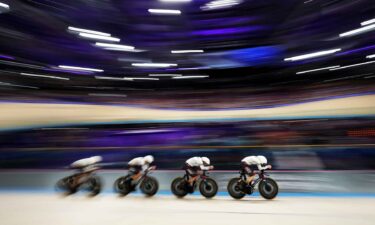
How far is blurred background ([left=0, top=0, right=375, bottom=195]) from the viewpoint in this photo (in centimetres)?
625

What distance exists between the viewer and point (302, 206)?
4.55 m

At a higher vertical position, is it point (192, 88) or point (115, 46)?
point (115, 46)

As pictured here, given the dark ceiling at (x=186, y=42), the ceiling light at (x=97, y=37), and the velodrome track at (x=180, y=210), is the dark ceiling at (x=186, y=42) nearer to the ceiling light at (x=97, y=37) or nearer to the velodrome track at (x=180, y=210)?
the ceiling light at (x=97, y=37)

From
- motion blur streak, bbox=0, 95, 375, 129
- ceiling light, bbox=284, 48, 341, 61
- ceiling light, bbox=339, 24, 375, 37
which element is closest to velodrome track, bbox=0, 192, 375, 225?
motion blur streak, bbox=0, 95, 375, 129

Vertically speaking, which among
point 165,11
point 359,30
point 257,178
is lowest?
point 257,178

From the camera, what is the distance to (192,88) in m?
10.3

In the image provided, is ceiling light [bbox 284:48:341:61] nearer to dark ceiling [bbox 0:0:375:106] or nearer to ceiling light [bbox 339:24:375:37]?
dark ceiling [bbox 0:0:375:106]

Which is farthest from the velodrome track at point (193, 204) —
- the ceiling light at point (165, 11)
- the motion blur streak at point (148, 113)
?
the ceiling light at point (165, 11)

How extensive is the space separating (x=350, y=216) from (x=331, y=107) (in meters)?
4.08

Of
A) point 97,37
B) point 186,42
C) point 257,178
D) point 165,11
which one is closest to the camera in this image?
point 257,178

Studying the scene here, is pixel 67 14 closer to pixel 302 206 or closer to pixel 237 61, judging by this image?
pixel 237 61

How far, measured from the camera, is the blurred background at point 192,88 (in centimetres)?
625

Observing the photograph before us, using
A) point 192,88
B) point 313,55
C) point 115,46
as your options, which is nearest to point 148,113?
point 115,46

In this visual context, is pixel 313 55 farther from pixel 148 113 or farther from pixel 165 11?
pixel 148 113
